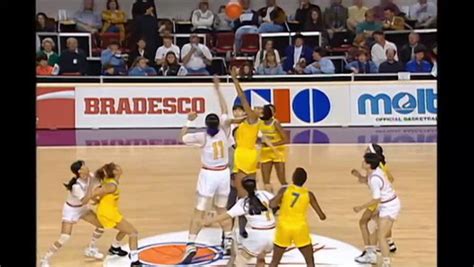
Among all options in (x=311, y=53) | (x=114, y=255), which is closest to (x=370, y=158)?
(x=114, y=255)

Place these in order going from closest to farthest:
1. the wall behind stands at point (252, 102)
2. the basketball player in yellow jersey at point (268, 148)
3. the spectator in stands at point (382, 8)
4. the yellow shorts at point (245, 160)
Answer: the yellow shorts at point (245, 160)
the basketball player in yellow jersey at point (268, 148)
the wall behind stands at point (252, 102)
the spectator in stands at point (382, 8)

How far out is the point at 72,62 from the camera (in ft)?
58.0

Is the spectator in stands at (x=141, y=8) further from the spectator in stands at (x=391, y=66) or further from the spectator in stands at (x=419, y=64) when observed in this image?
the spectator in stands at (x=419, y=64)

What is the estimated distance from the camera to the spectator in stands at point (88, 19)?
19250 mm

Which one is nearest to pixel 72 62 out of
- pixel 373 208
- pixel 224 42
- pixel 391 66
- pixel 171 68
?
pixel 171 68

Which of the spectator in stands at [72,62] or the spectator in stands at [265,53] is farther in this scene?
the spectator in stands at [265,53]

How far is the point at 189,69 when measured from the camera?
17969 millimetres

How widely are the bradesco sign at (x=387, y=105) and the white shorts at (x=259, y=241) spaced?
11016mm

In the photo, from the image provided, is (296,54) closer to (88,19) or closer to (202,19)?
(202,19)

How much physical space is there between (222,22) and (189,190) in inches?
370

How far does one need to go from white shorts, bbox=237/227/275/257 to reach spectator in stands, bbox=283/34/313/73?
11714 mm

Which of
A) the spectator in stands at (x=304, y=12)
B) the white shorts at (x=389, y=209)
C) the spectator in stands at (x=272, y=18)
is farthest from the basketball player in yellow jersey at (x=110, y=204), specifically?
the spectator in stands at (x=304, y=12)

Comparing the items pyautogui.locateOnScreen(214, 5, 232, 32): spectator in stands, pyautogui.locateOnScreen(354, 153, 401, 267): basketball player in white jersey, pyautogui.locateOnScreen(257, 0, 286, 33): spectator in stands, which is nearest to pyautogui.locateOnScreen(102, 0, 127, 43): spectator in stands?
pyautogui.locateOnScreen(214, 5, 232, 32): spectator in stands

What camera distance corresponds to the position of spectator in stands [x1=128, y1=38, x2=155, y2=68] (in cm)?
1828
